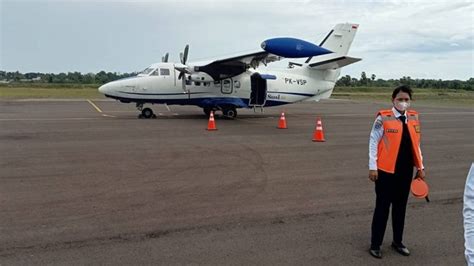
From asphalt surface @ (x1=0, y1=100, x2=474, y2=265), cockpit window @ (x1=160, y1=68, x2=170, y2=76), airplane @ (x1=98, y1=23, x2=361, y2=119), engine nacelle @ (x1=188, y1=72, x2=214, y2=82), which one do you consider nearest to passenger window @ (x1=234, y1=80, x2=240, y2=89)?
airplane @ (x1=98, y1=23, x2=361, y2=119)

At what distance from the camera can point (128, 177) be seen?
738 centimetres

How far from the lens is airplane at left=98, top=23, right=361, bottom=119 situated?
1797cm

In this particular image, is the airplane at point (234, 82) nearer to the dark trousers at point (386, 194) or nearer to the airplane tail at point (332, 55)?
the airplane tail at point (332, 55)

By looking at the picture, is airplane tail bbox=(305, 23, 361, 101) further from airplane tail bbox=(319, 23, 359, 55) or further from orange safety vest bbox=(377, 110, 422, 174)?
orange safety vest bbox=(377, 110, 422, 174)

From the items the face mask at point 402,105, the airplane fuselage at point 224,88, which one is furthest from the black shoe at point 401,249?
the airplane fuselage at point 224,88

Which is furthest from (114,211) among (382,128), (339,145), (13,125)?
(13,125)

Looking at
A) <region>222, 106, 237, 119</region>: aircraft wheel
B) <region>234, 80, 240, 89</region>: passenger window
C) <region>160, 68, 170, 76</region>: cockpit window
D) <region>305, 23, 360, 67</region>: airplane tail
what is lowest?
<region>222, 106, 237, 119</region>: aircraft wheel

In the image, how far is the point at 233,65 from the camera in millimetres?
18500

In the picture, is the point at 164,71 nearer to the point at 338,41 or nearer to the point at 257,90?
the point at 257,90

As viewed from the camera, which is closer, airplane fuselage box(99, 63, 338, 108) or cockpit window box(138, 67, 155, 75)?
airplane fuselage box(99, 63, 338, 108)

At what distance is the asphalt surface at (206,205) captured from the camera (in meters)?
4.20

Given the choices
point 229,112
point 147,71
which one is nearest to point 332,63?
point 229,112

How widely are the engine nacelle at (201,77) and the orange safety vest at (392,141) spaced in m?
14.6

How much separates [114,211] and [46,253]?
1384 millimetres
